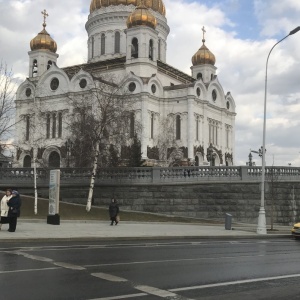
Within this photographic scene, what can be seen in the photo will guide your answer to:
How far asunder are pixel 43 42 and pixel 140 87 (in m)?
21.7

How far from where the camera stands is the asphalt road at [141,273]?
783 cm

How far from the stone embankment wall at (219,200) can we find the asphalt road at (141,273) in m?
17.2

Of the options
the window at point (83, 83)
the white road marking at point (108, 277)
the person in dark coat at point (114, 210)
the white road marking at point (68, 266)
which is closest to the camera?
the white road marking at point (108, 277)

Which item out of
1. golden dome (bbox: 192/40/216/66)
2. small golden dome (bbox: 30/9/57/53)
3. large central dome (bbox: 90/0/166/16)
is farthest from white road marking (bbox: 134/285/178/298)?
golden dome (bbox: 192/40/216/66)

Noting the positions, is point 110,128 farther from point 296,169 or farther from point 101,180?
point 296,169

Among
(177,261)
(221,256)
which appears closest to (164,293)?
(177,261)

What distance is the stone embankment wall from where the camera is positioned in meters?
31.6

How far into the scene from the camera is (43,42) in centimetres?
7525

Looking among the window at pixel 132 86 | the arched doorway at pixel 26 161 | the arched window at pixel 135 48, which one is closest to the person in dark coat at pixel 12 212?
the window at pixel 132 86

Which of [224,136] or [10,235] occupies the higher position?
[224,136]

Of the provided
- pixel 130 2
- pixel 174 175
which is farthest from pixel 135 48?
pixel 174 175

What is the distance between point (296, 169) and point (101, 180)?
14.0 meters

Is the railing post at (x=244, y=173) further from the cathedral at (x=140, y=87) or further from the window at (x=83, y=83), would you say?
the window at (x=83, y=83)

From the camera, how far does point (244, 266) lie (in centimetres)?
1143
